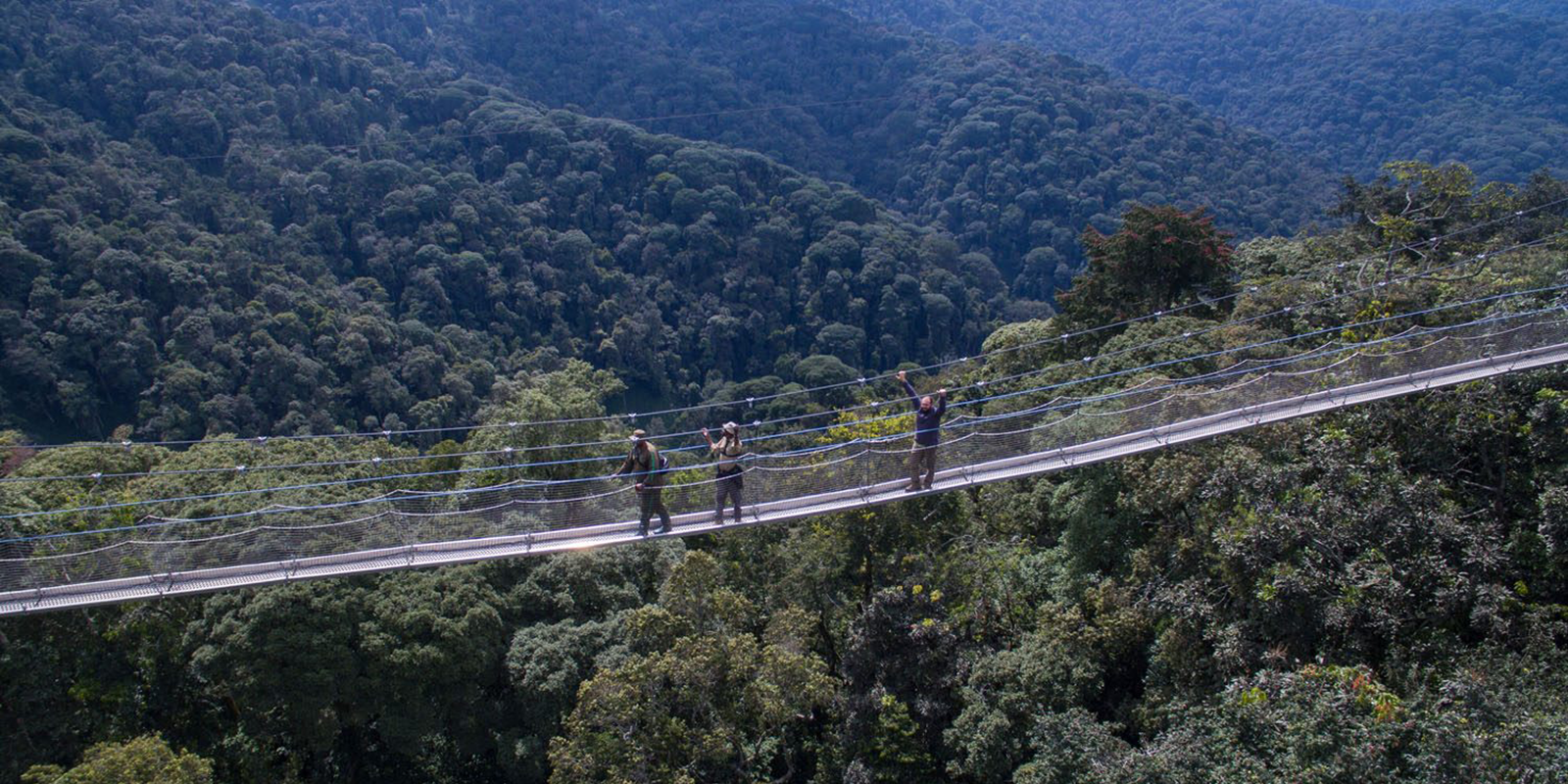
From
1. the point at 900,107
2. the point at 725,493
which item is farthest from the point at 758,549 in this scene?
the point at 900,107

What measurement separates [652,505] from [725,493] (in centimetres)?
80

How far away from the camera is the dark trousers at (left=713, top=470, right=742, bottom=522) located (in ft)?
35.6

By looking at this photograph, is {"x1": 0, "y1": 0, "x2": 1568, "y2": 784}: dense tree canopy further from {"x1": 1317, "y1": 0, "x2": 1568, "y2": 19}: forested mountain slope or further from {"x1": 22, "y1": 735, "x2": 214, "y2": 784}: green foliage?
{"x1": 1317, "y1": 0, "x2": 1568, "y2": 19}: forested mountain slope

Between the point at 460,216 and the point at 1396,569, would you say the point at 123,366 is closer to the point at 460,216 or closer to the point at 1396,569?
the point at 460,216

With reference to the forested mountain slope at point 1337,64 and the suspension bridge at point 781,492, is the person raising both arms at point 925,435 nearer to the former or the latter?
the suspension bridge at point 781,492

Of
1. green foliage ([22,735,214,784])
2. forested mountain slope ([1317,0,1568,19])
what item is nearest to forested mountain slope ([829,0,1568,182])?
forested mountain slope ([1317,0,1568,19])

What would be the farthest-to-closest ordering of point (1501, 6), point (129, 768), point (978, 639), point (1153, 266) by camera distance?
point (1501, 6), point (1153, 266), point (978, 639), point (129, 768)

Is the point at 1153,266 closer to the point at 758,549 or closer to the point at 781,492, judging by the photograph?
the point at 758,549

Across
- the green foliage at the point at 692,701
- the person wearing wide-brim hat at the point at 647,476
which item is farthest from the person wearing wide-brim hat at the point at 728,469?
the green foliage at the point at 692,701

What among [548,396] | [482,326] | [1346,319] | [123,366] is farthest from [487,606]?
[482,326]

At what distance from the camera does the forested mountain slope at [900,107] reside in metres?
83.1

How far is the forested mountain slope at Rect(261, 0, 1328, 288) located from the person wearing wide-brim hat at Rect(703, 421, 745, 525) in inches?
2714

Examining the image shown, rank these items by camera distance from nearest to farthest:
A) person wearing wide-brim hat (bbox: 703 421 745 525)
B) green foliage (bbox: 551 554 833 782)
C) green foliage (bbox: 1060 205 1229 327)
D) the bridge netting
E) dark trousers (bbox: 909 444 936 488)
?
1. the bridge netting
2. person wearing wide-brim hat (bbox: 703 421 745 525)
3. dark trousers (bbox: 909 444 936 488)
4. green foliage (bbox: 551 554 833 782)
5. green foliage (bbox: 1060 205 1229 327)

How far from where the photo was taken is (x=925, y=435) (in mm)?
11094
